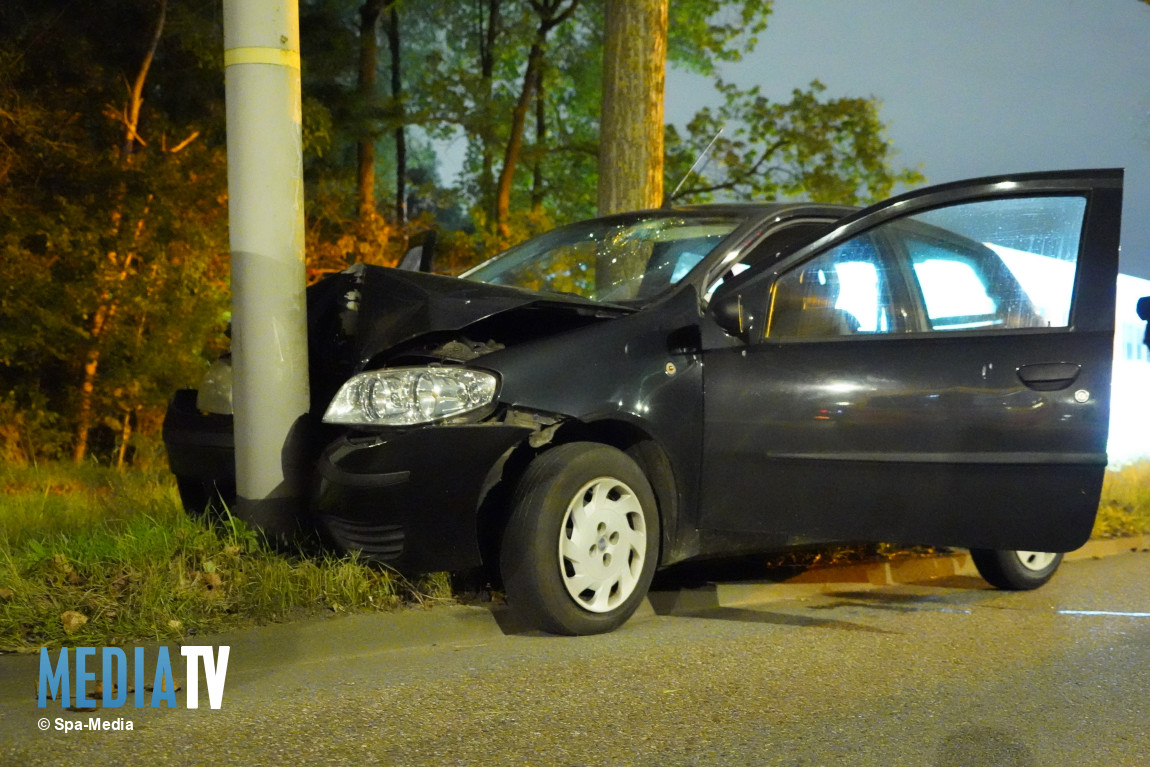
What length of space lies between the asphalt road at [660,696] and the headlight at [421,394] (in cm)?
81

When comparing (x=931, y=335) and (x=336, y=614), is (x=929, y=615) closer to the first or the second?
(x=931, y=335)

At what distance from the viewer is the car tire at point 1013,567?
6672 mm

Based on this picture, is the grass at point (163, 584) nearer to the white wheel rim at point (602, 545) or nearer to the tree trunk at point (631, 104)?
the white wheel rim at point (602, 545)

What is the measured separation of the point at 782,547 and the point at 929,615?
0.80 meters

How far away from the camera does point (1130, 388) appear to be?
1215 centimetres

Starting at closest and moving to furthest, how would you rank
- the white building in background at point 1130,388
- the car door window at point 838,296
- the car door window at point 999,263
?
the car door window at point 999,263, the car door window at point 838,296, the white building in background at point 1130,388

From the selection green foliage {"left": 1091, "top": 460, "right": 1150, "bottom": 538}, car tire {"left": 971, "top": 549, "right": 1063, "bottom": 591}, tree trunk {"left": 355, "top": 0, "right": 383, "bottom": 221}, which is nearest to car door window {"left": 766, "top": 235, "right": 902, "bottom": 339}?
car tire {"left": 971, "top": 549, "right": 1063, "bottom": 591}

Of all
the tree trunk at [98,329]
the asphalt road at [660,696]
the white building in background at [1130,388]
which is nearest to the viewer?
the asphalt road at [660,696]

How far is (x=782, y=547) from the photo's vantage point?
583cm

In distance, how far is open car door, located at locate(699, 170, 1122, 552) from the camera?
5.16 m

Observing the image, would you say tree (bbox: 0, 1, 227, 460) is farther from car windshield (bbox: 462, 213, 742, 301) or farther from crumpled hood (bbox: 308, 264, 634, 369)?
crumpled hood (bbox: 308, 264, 634, 369)

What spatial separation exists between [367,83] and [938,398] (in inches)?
933

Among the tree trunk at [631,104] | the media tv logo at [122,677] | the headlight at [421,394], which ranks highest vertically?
the tree trunk at [631,104]

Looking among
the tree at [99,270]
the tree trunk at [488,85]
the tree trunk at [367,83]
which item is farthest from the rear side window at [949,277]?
the tree trunk at [488,85]
